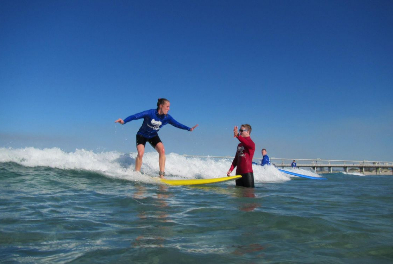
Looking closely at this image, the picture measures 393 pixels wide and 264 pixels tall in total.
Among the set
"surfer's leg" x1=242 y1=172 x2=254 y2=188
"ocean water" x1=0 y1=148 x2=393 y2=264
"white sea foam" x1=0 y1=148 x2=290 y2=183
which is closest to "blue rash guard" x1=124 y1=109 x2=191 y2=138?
"white sea foam" x1=0 y1=148 x2=290 y2=183

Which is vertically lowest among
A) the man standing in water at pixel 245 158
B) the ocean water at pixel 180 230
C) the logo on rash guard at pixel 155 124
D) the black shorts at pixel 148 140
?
the ocean water at pixel 180 230

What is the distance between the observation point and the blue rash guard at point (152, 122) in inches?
307

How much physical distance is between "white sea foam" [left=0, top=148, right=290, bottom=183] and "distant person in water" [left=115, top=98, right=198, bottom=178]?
55cm

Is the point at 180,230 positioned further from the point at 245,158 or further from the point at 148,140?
the point at 148,140

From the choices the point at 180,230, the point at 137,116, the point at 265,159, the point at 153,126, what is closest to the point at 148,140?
the point at 153,126

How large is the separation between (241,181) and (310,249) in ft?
15.4

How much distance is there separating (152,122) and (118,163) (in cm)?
345

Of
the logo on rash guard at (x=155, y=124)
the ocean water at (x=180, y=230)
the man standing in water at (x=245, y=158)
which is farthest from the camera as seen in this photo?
the logo on rash guard at (x=155, y=124)

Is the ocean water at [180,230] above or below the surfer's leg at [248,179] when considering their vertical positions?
below

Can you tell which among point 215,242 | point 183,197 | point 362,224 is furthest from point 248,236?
point 183,197

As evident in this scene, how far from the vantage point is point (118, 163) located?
10.5 m

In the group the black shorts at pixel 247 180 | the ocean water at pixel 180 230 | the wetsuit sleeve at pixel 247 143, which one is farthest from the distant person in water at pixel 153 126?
the ocean water at pixel 180 230

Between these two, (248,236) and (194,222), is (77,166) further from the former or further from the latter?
(248,236)

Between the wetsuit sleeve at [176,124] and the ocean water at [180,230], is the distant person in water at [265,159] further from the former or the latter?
the ocean water at [180,230]
